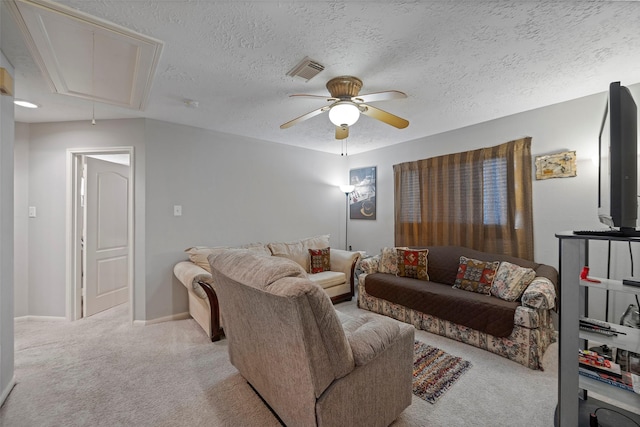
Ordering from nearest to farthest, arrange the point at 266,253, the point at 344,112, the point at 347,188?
1. the point at 344,112
2. the point at 266,253
3. the point at 347,188

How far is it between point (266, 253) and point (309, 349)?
1377 millimetres

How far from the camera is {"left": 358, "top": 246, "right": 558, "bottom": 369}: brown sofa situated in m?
2.22

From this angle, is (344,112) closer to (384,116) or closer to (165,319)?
(384,116)

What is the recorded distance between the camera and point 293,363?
1267 mm

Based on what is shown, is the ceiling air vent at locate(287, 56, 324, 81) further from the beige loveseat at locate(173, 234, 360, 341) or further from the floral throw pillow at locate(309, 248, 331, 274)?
the floral throw pillow at locate(309, 248, 331, 274)

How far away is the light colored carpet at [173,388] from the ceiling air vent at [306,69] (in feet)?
8.22

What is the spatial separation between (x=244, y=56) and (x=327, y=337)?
6.51ft

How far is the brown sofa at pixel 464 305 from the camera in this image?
87.4 inches

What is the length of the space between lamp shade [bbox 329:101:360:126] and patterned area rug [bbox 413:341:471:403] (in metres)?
2.19

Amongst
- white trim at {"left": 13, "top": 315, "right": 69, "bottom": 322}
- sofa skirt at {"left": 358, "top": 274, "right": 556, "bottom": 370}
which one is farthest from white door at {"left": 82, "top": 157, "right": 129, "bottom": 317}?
sofa skirt at {"left": 358, "top": 274, "right": 556, "bottom": 370}

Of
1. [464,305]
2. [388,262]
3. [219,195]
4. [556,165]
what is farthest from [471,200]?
[219,195]

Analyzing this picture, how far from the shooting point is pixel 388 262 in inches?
142

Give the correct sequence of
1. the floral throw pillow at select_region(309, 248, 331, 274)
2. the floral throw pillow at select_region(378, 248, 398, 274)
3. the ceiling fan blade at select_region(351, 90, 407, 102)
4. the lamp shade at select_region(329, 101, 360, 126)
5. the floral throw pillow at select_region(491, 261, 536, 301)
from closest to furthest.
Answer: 1. the ceiling fan blade at select_region(351, 90, 407, 102)
2. the lamp shade at select_region(329, 101, 360, 126)
3. the floral throw pillow at select_region(491, 261, 536, 301)
4. the floral throw pillow at select_region(378, 248, 398, 274)
5. the floral throw pillow at select_region(309, 248, 331, 274)

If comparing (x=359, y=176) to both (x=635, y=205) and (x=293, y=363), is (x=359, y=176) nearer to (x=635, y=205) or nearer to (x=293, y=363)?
(x=635, y=205)
